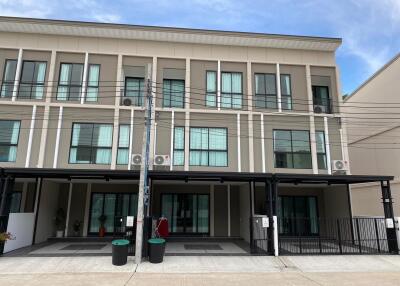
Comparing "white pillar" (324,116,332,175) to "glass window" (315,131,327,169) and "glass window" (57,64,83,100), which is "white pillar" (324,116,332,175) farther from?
"glass window" (57,64,83,100)

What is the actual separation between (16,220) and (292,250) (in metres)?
11.6

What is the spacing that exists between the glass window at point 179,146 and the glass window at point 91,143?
3362 millimetres

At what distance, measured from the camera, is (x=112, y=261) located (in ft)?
34.2

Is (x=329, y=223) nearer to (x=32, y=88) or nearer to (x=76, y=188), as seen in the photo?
(x=76, y=188)

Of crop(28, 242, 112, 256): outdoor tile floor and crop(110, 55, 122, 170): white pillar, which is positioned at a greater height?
crop(110, 55, 122, 170): white pillar

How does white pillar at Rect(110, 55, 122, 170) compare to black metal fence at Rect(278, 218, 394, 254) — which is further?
white pillar at Rect(110, 55, 122, 170)

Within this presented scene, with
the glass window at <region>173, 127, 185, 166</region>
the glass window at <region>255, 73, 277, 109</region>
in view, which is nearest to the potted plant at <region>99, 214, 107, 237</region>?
the glass window at <region>173, 127, 185, 166</region>

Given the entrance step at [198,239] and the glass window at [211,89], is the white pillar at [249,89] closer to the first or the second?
the glass window at [211,89]

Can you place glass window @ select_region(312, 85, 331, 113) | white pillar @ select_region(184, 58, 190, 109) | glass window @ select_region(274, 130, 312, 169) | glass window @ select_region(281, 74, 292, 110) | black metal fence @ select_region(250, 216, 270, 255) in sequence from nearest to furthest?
1. black metal fence @ select_region(250, 216, 270, 255)
2. glass window @ select_region(274, 130, 312, 169)
3. white pillar @ select_region(184, 58, 190, 109)
4. glass window @ select_region(281, 74, 292, 110)
5. glass window @ select_region(312, 85, 331, 113)

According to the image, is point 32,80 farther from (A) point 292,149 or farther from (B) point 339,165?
(B) point 339,165

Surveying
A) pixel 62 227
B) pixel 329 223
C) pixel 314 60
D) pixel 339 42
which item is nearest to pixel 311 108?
pixel 314 60

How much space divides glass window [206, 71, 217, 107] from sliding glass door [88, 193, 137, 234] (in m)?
6.60

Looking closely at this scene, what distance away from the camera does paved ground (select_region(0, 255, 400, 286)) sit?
8500 mm

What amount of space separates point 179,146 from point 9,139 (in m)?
8.55
